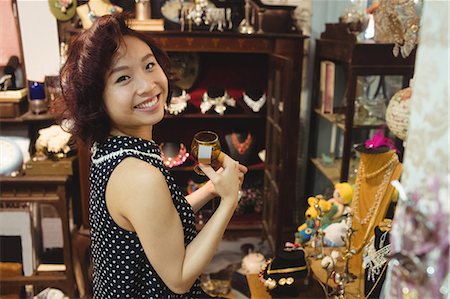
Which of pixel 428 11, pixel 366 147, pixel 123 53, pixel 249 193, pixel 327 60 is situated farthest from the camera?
pixel 249 193

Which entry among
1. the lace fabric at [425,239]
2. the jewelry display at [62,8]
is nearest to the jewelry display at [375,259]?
the lace fabric at [425,239]

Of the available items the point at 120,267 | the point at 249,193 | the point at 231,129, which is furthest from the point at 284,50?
the point at 120,267

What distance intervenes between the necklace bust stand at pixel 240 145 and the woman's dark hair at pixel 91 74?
64.9 inches

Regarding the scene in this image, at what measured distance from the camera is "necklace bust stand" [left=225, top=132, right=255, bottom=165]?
2.87 m

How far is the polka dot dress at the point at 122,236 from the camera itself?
A: 46.3 inches

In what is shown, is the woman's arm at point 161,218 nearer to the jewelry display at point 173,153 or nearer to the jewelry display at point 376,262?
the jewelry display at point 376,262

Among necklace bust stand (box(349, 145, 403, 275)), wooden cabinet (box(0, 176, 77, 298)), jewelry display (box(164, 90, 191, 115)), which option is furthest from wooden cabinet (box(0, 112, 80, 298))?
necklace bust stand (box(349, 145, 403, 275))

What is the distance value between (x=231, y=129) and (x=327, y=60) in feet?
2.45

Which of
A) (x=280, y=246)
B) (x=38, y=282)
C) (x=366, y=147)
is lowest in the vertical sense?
(x=38, y=282)

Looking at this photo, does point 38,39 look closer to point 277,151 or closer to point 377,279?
point 277,151

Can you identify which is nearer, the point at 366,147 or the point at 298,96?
the point at 366,147

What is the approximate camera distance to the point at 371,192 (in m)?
1.57

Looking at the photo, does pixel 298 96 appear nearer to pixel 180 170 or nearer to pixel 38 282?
pixel 180 170

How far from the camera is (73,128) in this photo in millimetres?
1248
